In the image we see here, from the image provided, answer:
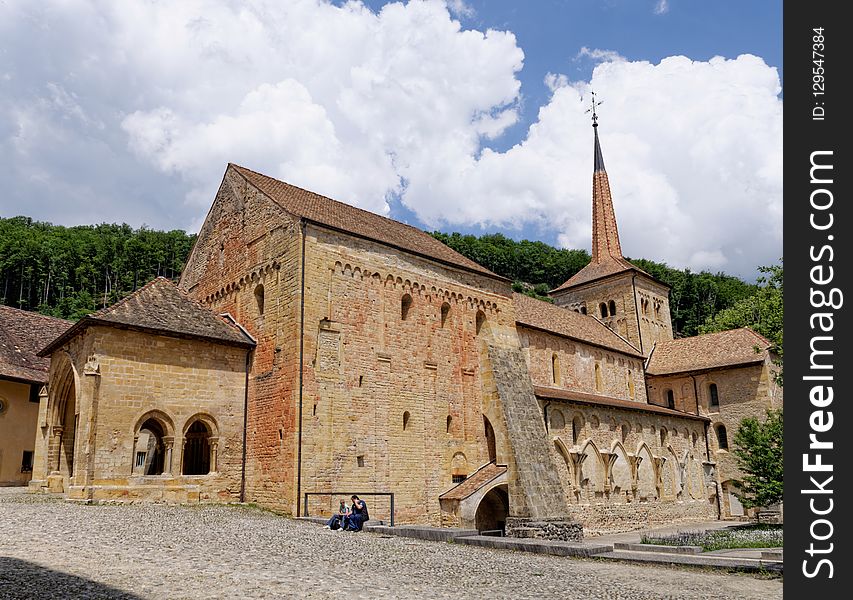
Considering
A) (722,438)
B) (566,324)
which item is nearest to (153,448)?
(566,324)

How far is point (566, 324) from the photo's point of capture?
37.9 m

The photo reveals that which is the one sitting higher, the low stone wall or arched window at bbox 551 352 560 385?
arched window at bbox 551 352 560 385

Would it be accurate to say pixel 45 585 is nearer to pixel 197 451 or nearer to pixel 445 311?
pixel 197 451

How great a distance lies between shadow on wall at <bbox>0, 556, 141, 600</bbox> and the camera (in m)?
7.67

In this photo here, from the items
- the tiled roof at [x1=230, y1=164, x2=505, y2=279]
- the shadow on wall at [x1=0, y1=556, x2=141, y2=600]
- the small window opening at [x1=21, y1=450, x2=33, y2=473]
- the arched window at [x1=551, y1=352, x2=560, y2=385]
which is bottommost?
the small window opening at [x1=21, y1=450, x2=33, y2=473]

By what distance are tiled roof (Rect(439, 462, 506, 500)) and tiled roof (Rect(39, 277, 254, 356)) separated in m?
8.87

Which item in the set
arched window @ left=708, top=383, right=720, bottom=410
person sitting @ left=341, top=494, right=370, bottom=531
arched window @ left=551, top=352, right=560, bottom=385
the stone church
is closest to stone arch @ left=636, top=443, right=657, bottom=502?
the stone church

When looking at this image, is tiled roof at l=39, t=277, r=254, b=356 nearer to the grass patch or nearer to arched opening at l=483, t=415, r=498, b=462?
arched opening at l=483, t=415, r=498, b=462

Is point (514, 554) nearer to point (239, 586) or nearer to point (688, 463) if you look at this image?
point (239, 586)

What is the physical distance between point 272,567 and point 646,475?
26898 millimetres

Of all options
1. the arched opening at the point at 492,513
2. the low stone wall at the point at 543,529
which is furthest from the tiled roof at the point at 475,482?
the arched opening at the point at 492,513

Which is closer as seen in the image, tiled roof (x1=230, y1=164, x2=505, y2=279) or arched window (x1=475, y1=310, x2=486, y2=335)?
tiled roof (x1=230, y1=164, x2=505, y2=279)
